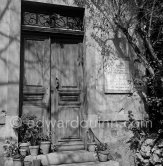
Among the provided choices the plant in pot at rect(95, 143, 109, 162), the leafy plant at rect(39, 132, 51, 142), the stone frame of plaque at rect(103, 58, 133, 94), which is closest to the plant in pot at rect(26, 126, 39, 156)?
the leafy plant at rect(39, 132, 51, 142)

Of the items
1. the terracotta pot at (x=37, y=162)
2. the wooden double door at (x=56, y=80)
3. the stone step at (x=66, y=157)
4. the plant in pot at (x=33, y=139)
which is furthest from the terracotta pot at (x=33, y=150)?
the wooden double door at (x=56, y=80)

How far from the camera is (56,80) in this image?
575 centimetres

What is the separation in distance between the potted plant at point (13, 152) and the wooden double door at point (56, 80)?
3.15 ft

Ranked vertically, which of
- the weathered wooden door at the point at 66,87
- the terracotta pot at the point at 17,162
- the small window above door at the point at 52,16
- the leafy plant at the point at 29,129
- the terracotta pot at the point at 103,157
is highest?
the small window above door at the point at 52,16

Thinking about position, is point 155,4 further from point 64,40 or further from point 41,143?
point 41,143

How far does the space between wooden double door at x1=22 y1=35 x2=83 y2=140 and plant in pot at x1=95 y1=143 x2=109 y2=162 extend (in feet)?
2.17

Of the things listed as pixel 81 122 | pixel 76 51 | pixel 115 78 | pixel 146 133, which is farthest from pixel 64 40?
pixel 146 133

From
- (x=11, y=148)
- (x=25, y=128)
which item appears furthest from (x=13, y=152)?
(x=25, y=128)

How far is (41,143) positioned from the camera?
5.05m

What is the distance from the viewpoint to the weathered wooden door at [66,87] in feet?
18.7

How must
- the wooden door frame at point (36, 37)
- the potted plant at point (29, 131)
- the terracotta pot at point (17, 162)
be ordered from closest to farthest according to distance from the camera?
the terracotta pot at point (17, 162), the potted plant at point (29, 131), the wooden door frame at point (36, 37)

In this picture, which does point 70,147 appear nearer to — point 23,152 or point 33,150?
point 33,150

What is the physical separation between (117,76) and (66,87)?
1.25m

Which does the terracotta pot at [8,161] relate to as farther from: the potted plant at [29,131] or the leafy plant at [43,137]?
the leafy plant at [43,137]
